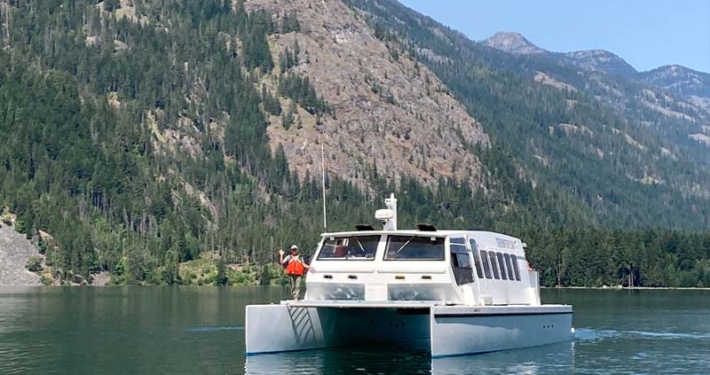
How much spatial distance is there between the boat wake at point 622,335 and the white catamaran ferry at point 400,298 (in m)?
14.9

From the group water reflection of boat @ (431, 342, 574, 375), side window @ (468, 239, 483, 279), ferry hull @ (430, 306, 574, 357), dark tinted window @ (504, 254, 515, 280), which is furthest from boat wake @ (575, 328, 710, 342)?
side window @ (468, 239, 483, 279)

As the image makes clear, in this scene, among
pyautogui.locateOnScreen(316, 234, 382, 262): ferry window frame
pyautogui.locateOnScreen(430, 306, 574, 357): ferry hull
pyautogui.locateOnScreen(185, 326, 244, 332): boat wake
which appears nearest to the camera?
pyautogui.locateOnScreen(430, 306, 574, 357): ferry hull

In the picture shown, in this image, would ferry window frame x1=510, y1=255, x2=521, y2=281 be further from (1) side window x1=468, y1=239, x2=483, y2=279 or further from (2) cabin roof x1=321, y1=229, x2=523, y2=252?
(1) side window x1=468, y1=239, x2=483, y2=279

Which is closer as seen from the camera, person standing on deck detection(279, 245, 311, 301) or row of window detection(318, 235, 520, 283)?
row of window detection(318, 235, 520, 283)

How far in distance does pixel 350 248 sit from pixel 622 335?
2905 centimetres

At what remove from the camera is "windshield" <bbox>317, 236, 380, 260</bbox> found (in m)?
58.8

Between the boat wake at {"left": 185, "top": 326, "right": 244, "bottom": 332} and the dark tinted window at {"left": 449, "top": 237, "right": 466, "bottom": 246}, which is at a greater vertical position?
the dark tinted window at {"left": 449, "top": 237, "right": 466, "bottom": 246}

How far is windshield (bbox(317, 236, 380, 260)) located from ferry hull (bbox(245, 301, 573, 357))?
9.41 feet

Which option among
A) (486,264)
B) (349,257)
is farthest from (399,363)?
(486,264)

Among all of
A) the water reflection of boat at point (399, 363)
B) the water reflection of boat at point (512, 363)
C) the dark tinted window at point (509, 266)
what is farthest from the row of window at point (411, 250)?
the water reflection of boat at point (399, 363)

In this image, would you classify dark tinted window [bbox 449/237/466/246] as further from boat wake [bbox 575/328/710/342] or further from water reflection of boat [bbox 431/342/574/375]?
boat wake [bbox 575/328/710/342]

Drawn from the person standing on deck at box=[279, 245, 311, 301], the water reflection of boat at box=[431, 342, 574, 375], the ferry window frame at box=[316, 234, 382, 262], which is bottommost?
the water reflection of boat at box=[431, 342, 574, 375]

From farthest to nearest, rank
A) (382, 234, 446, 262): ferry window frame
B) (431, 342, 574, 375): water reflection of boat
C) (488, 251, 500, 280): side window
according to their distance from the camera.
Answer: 1. (488, 251, 500, 280): side window
2. (382, 234, 446, 262): ferry window frame
3. (431, 342, 574, 375): water reflection of boat

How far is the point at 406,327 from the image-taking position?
212 ft
